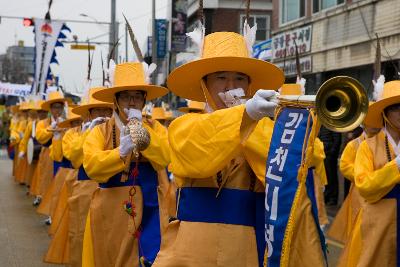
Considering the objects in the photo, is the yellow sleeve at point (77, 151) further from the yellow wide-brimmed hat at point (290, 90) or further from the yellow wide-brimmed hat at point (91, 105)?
the yellow wide-brimmed hat at point (290, 90)

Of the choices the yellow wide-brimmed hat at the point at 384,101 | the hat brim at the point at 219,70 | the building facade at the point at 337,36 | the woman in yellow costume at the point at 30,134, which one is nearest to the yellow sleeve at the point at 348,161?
the yellow wide-brimmed hat at the point at 384,101

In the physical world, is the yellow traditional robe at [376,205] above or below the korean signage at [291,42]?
below

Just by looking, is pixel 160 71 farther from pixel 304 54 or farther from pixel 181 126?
pixel 181 126

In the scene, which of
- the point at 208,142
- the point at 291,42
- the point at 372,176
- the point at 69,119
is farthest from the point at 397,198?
the point at 291,42

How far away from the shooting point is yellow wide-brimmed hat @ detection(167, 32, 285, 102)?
387cm

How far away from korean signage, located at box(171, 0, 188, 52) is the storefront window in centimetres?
909

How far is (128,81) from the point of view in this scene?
19.4ft

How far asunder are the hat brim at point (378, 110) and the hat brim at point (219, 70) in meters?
1.54

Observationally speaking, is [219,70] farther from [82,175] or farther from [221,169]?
[82,175]

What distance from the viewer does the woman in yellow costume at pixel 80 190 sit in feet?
21.2

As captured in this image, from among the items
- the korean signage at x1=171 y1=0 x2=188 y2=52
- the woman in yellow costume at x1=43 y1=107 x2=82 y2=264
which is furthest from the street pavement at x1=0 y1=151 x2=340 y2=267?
the korean signage at x1=171 y1=0 x2=188 y2=52

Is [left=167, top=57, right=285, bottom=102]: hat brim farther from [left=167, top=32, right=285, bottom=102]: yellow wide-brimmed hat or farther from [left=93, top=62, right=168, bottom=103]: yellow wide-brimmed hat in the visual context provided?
[left=93, top=62, right=168, bottom=103]: yellow wide-brimmed hat

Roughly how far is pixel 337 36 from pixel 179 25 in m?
16.1

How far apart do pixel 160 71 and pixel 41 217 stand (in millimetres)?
34819
